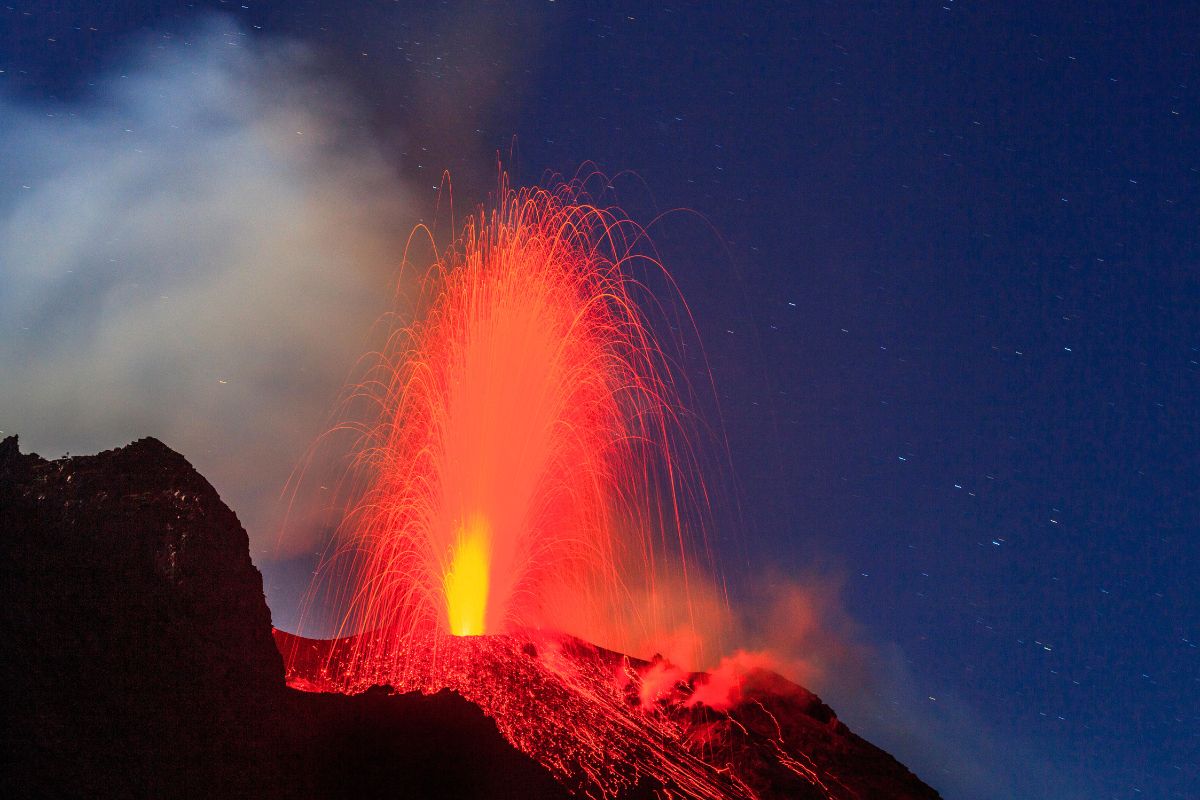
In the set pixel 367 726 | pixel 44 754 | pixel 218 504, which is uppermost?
pixel 218 504

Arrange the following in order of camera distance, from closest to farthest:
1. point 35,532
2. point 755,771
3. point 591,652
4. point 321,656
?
point 35,532
point 321,656
point 755,771
point 591,652

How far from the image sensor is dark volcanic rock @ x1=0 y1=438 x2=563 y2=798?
15.8 meters

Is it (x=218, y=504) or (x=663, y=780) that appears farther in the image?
(x=663, y=780)

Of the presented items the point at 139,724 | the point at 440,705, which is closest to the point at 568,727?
the point at 440,705

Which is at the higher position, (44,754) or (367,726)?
(367,726)

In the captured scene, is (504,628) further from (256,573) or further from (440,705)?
(256,573)

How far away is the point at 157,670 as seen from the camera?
1736 cm

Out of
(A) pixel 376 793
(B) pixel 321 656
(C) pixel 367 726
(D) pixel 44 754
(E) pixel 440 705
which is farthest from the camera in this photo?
(B) pixel 321 656

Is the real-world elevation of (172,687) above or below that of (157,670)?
below

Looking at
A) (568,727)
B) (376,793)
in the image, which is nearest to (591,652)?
(568,727)

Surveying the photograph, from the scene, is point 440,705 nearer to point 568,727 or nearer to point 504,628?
point 568,727

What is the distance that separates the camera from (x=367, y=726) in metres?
20.9

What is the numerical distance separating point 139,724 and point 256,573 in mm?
4413

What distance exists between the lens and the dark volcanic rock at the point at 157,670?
15812 mm
